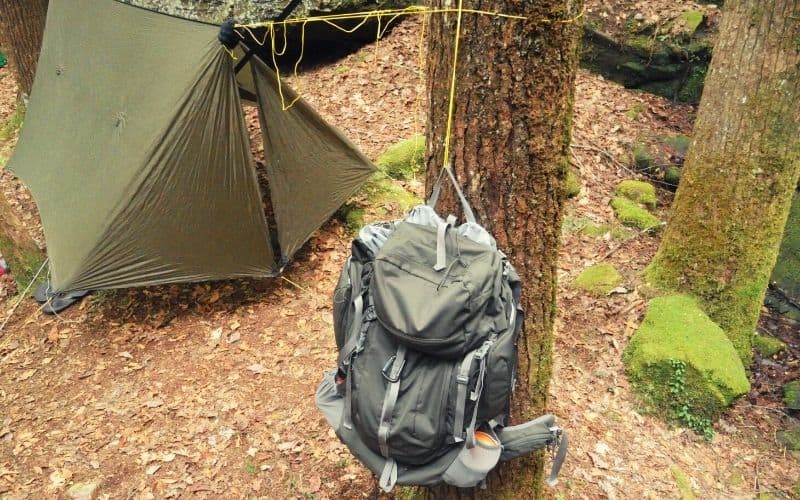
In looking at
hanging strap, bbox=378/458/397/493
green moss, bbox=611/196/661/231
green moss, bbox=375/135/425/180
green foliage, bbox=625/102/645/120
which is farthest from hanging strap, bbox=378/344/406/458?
green foliage, bbox=625/102/645/120

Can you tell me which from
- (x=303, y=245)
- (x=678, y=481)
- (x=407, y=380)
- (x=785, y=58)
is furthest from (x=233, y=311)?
(x=785, y=58)

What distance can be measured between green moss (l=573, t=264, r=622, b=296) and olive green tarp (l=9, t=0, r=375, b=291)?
2521mm

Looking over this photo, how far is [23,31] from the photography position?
6.04 metres

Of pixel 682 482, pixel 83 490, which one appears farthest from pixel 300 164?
pixel 682 482

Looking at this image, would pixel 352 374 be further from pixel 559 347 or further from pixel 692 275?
pixel 692 275

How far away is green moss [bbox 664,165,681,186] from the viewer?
637 centimetres

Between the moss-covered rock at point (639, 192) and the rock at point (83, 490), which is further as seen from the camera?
the moss-covered rock at point (639, 192)

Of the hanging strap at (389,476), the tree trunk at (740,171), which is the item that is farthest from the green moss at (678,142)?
the hanging strap at (389,476)

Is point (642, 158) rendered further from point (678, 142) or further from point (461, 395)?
point (461, 395)

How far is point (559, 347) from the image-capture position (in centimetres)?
417

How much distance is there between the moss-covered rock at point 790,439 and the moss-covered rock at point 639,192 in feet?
8.79

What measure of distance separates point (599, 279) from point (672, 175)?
2.56 meters

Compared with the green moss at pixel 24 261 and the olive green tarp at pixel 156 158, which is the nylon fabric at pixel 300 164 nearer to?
the olive green tarp at pixel 156 158

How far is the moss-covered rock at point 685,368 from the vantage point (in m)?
3.78
